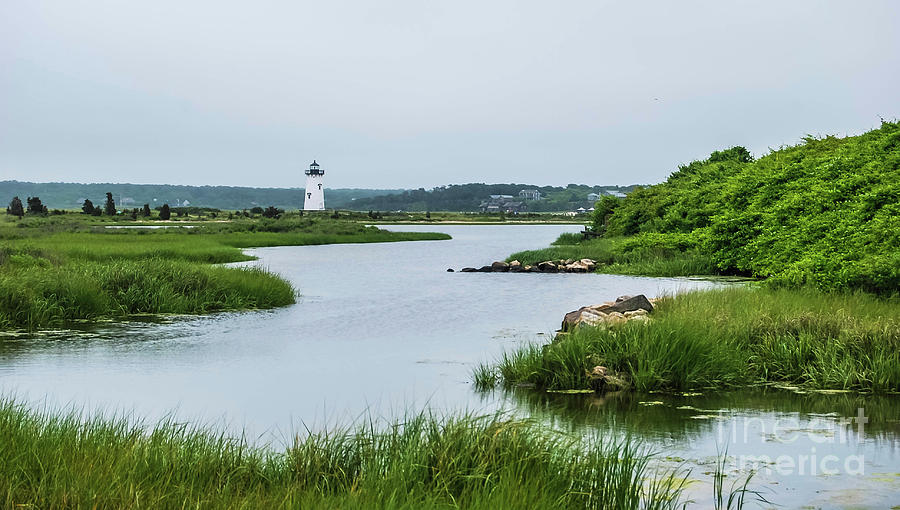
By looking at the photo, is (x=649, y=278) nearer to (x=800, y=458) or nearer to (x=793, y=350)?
(x=793, y=350)

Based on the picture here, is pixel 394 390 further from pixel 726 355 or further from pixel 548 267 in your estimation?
pixel 548 267

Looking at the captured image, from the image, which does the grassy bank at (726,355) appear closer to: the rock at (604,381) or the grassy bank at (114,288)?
the rock at (604,381)

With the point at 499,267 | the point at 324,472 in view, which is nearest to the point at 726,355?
the point at 324,472

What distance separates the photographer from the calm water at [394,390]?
10.7 m

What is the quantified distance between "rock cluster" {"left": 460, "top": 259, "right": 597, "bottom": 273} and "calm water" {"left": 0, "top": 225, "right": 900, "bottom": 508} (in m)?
16.4

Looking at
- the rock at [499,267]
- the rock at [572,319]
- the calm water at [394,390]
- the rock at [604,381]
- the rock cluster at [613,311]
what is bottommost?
the rock at [499,267]

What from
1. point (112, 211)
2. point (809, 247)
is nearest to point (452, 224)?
point (112, 211)

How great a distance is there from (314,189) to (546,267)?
351ft

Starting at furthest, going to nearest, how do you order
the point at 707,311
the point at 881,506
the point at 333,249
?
the point at 333,249 → the point at 707,311 → the point at 881,506

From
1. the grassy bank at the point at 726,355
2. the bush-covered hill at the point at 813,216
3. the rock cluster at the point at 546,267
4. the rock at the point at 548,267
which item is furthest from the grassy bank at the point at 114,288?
the rock at the point at 548,267

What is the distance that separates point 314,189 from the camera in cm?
14975

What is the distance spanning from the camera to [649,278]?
39.1 meters

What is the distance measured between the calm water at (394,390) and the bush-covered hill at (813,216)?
6782mm

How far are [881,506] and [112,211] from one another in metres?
109
